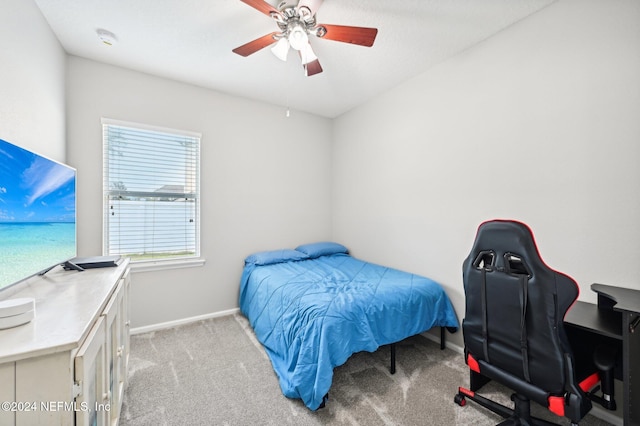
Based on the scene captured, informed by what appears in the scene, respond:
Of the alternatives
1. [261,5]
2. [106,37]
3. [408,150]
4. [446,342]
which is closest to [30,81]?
[106,37]

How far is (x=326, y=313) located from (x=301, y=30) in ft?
6.54

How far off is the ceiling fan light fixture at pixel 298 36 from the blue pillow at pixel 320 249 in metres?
2.41

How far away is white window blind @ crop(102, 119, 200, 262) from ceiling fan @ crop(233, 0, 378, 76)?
156 centimetres

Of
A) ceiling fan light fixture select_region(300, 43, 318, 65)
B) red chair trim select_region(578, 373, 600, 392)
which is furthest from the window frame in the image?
red chair trim select_region(578, 373, 600, 392)

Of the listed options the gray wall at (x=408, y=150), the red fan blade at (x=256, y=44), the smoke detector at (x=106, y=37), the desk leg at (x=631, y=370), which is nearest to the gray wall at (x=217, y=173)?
the gray wall at (x=408, y=150)

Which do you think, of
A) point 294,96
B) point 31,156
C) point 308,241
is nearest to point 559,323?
point 31,156

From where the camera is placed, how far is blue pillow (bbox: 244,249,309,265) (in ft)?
10.5

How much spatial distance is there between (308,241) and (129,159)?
2.41 metres

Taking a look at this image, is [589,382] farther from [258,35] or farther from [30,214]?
[258,35]

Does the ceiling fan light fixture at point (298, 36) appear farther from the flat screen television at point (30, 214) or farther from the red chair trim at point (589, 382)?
the red chair trim at point (589, 382)

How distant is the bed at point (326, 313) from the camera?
69.9 inches

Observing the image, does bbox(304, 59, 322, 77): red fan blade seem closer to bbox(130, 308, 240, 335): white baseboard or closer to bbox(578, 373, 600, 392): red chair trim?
bbox(578, 373, 600, 392): red chair trim

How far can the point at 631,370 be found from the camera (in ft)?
4.09

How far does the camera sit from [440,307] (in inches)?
95.3
